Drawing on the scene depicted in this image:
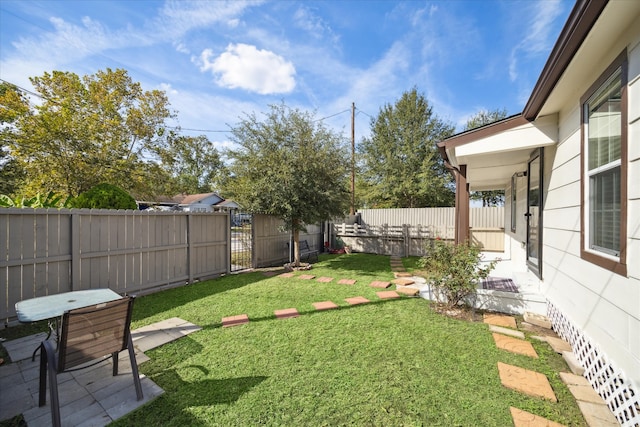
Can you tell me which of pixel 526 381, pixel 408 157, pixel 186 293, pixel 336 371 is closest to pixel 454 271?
pixel 526 381

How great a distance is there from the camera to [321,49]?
9391 mm

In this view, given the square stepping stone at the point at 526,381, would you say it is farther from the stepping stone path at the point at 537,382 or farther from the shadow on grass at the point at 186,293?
the shadow on grass at the point at 186,293

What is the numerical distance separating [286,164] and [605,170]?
5805mm

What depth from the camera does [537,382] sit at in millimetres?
2518

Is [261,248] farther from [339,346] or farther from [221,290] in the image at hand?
[339,346]

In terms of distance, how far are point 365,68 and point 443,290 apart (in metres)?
9.69

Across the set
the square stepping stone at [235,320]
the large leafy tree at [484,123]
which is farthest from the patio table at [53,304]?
the large leafy tree at [484,123]

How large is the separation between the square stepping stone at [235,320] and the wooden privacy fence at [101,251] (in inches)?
103

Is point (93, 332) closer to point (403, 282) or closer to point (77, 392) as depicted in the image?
point (77, 392)

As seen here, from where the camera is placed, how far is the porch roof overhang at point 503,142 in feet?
12.7

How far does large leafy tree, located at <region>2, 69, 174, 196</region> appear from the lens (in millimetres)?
9375

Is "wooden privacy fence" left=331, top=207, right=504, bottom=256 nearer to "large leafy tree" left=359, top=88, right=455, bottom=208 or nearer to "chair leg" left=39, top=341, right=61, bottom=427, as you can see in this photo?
"large leafy tree" left=359, top=88, right=455, bottom=208

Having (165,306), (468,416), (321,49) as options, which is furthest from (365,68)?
(468,416)

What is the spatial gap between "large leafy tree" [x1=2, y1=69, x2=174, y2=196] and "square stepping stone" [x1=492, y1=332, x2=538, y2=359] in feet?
44.1
